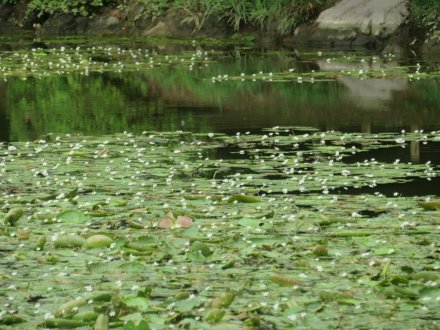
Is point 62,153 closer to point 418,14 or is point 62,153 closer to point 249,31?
point 418,14

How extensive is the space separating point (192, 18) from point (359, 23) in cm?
491

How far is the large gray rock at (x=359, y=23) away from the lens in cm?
2191

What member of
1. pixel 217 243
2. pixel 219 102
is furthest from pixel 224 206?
pixel 219 102

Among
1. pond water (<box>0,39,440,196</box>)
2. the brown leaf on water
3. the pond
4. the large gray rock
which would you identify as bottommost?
pond water (<box>0,39,440,196</box>)

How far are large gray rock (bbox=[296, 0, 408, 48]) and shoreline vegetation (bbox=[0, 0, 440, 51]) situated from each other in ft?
0.53

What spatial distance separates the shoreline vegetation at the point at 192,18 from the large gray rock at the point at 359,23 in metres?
0.16

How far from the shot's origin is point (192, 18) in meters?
26.2

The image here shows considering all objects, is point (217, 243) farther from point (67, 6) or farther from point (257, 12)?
point (67, 6)

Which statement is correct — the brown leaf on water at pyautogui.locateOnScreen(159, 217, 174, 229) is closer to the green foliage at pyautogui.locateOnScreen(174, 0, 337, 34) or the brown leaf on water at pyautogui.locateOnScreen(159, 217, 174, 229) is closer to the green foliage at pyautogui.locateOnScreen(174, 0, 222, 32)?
the green foliage at pyautogui.locateOnScreen(174, 0, 337, 34)

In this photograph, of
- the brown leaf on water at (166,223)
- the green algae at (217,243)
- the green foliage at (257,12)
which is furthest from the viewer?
the green foliage at (257,12)

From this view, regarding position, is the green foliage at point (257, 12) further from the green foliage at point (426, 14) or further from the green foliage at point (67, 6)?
the green foliage at point (67, 6)

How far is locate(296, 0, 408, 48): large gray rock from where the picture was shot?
2191 centimetres

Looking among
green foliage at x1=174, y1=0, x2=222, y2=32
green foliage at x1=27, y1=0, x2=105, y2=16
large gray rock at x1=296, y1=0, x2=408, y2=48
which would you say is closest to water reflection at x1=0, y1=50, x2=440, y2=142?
large gray rock at x1=296, y1=0, x2=408, y2=48

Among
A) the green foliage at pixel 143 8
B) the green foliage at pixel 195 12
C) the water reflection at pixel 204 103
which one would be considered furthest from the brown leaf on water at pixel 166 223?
the green foliage at pixel 143 8
